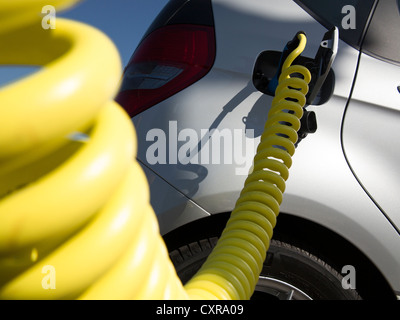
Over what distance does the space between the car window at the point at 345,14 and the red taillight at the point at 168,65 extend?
468mm

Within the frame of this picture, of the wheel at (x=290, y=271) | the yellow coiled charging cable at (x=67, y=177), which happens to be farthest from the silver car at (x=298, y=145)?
the yellow coiled charging cable at (x=67, y=177)

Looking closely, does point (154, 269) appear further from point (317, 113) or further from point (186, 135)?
point (317, 113)

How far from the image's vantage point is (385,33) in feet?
5.89

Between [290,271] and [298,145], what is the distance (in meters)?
0.50

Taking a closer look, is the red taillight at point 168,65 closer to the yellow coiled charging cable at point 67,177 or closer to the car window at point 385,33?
the car window at point 385,33

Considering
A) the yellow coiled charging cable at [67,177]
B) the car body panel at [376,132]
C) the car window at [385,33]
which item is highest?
the car window at [385,33]

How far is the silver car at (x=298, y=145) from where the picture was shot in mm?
1619

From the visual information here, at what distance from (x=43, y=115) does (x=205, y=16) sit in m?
1.38

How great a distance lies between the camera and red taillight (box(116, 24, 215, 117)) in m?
1.69

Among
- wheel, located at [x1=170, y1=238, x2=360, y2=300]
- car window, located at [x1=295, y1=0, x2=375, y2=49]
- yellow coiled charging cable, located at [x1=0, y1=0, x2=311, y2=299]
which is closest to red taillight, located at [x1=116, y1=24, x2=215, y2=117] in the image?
car window, located at [x1=295, y1=0, x2=375, y2=49]

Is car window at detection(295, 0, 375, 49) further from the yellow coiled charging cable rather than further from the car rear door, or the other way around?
the yellow coiled charging cable

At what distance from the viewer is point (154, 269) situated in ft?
2.57

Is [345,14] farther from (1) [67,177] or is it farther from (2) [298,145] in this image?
(1) [67,177]

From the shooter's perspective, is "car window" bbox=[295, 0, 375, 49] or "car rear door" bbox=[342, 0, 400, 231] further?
"car window" bbox=[295, 0, 375, 49]
